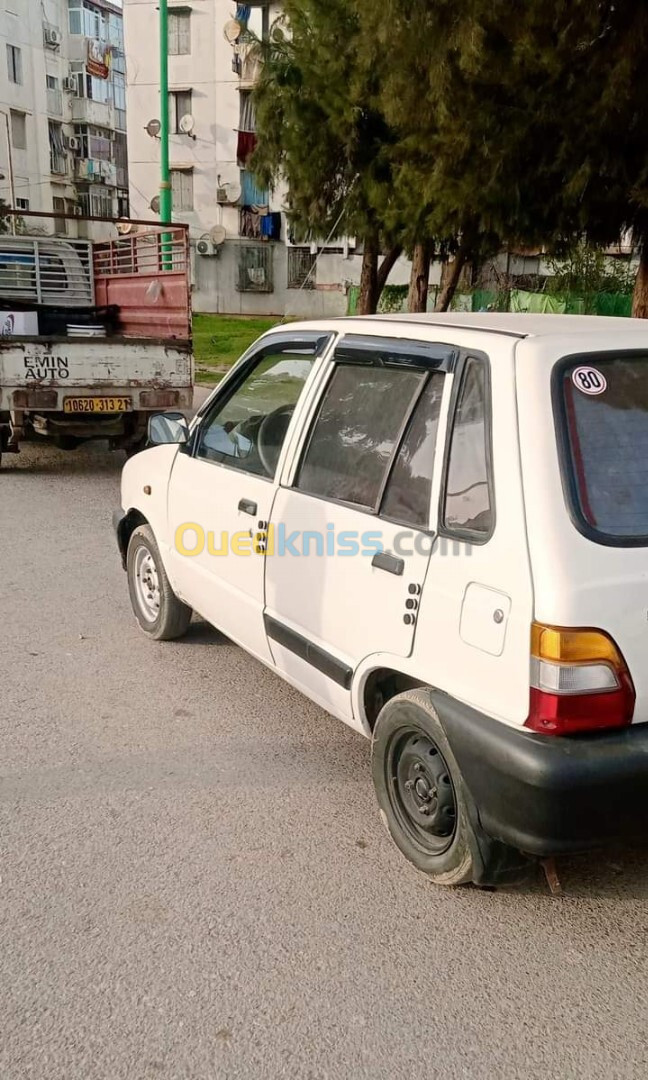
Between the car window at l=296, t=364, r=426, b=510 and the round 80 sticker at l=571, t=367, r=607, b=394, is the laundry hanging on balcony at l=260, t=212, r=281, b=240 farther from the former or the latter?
the round 80 sticker at l=571, t=367, r=607, b=394

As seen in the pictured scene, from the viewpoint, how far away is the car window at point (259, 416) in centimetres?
369

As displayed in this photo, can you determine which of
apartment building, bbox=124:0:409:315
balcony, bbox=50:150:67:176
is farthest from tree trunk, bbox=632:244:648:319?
balcony, bbox=50:150:67:176

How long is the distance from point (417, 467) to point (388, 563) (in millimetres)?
315

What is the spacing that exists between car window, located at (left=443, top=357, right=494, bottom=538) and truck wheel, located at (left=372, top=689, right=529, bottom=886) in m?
0.54

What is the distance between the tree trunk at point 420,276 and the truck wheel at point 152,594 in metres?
10.9

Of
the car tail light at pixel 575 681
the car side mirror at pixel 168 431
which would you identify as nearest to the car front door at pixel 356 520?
the car tail light at pixel 575 681

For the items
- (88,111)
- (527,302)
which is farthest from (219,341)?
(88,111)

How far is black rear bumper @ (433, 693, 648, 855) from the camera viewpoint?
2361 millimetres

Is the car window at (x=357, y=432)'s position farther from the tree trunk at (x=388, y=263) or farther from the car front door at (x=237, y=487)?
the tree trunk at (x=388, y=263)

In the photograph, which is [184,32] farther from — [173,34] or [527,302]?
[527,302]

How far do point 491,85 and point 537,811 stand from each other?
863 cm

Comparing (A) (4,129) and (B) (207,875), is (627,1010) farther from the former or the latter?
(A) (4,129)

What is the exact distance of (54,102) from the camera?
156 feet

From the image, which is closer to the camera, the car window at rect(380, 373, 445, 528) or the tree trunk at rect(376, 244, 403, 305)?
the car window at rect(380, 373, 445, 528)
